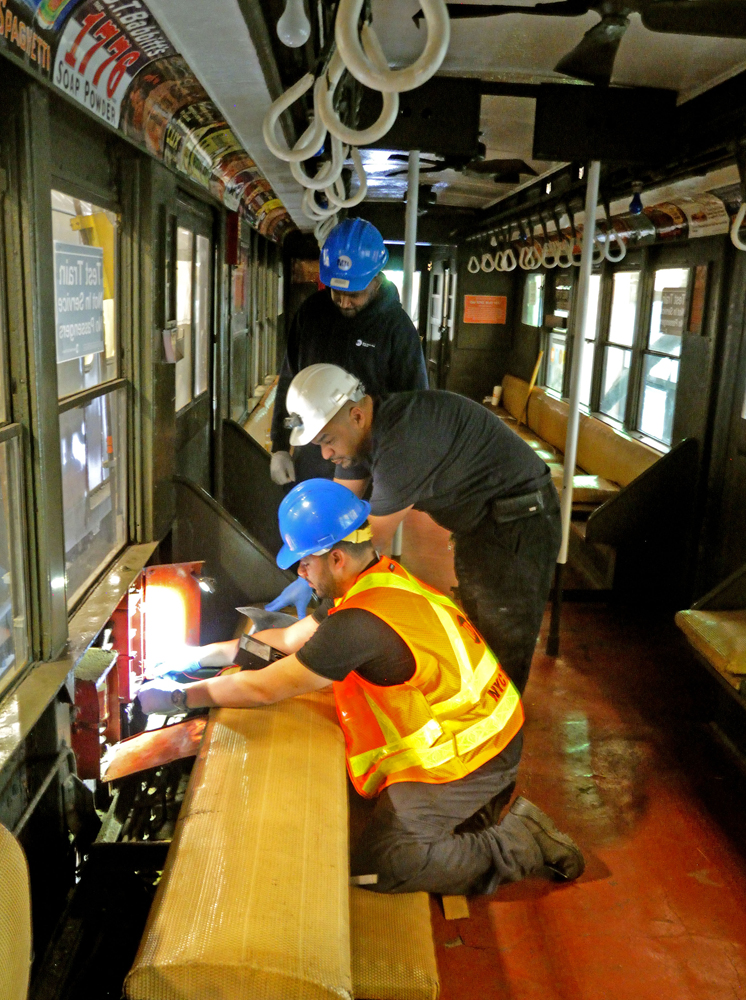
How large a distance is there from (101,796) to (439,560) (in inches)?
170

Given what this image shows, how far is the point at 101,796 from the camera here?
2.86m

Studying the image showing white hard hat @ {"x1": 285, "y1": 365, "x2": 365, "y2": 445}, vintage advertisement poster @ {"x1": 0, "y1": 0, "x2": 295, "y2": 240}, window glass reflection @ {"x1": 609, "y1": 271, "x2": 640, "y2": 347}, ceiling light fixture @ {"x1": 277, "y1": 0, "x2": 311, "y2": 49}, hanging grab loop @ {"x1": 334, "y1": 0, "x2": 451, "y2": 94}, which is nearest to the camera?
hanging grab loop @ {"x1": 334, "y1": 0, "x2": 451, "y2": 94}

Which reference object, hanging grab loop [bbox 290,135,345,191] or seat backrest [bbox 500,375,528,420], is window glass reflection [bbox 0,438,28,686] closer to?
hanging grab loop [bbox 290,135,345,191]

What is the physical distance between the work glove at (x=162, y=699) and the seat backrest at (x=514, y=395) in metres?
8.06

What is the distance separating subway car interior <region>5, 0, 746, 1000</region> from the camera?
202cm

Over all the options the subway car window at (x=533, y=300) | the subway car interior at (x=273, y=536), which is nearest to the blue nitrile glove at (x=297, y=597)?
the subway car interior at (x=273, y=536)

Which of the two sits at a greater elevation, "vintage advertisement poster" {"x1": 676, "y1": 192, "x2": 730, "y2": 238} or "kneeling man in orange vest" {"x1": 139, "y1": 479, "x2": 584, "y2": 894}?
"vintage advertisement poster" {"x1": 676, "y1": 192, "x2": 730, "y2": 238}

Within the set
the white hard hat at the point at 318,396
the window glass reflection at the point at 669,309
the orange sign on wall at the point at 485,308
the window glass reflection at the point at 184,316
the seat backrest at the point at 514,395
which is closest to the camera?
the white hard hat at the point at 318,396

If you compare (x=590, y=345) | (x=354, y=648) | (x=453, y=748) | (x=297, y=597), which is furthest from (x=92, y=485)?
(x=590, y=345)

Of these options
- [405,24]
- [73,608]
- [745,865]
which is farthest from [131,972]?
[405,24]

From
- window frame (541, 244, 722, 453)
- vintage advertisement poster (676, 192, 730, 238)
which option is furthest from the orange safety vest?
vintage advertisement poster (676, 192, 730, 238)

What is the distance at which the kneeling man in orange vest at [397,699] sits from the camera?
2.51 m

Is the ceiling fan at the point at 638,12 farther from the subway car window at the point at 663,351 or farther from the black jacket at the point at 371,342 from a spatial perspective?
the subway car window at the point at 663,351

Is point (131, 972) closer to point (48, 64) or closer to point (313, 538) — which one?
point (313, 538)
